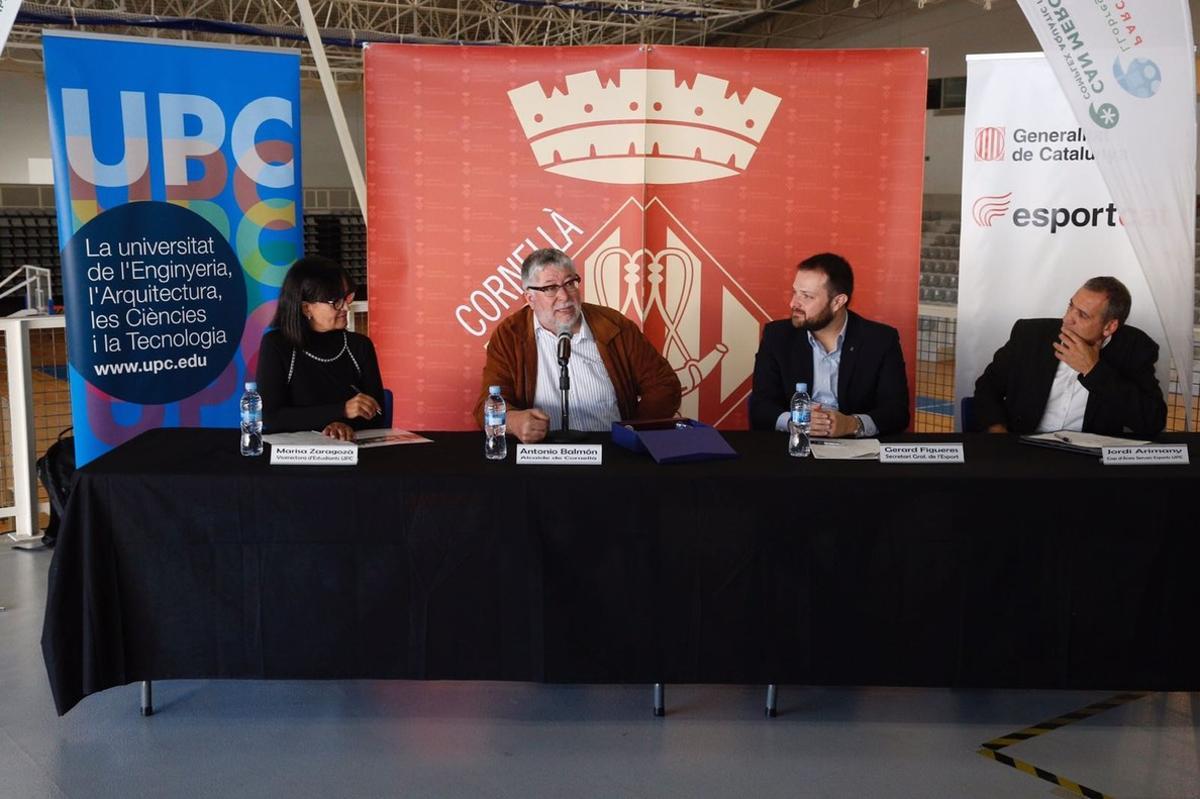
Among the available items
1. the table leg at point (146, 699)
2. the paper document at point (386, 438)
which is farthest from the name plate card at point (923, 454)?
the table leg at point (146, 699)

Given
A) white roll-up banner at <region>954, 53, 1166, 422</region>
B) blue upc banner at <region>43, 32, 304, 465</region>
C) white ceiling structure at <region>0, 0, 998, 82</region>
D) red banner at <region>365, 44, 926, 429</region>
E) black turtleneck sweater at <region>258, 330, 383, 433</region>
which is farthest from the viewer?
white ceiling structure at <region>0, 0, 998, 82</region>

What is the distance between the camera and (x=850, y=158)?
167 inches

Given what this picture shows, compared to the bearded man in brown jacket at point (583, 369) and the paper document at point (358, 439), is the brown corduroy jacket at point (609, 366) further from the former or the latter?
the paper document at point (358, 439)

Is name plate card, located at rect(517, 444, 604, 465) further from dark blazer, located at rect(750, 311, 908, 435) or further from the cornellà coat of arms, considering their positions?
the cornellà coat of arms

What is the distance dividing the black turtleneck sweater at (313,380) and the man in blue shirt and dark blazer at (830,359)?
4.16ft

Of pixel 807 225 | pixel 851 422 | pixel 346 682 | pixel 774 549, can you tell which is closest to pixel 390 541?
pixel 346 682

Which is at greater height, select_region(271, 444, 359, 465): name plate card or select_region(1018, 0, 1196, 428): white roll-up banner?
select_region(1018, 0, 1196, 428): white roll-up banner

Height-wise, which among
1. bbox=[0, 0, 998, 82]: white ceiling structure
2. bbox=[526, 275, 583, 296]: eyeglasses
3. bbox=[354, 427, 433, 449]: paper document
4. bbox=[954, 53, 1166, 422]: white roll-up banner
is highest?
bbox=[0, 0, 998, 82]: white ceiling structure

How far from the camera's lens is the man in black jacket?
126 inches

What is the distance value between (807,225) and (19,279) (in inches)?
591

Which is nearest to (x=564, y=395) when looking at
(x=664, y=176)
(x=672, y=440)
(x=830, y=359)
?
(x=672, y=440)

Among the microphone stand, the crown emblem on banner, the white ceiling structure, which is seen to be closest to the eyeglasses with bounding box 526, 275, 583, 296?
the microphone stand

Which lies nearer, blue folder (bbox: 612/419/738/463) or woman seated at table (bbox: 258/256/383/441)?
blue folder (bbox: 612/419/738/463)

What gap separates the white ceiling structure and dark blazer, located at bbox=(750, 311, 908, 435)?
10.4 metres
